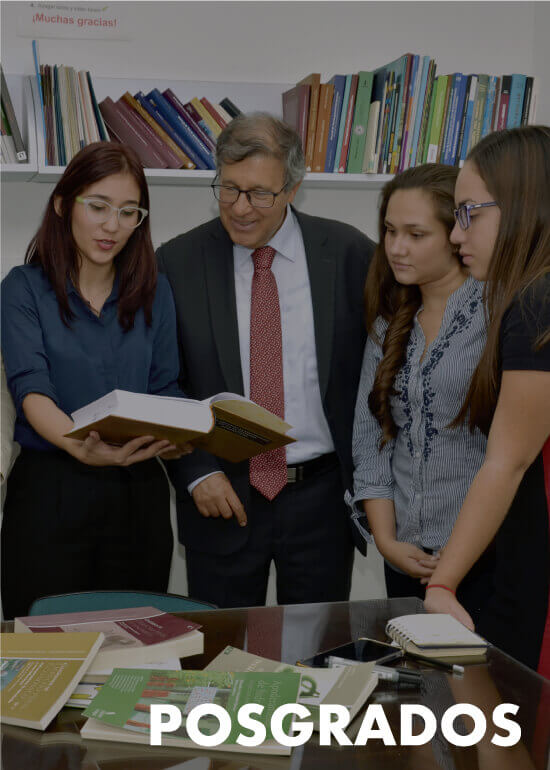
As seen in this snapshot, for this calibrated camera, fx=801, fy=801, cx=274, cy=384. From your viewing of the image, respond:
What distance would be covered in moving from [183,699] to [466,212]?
102 centimetres

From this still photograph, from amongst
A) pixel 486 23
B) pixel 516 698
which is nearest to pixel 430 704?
pixel 516 698

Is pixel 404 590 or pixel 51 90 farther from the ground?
pixel 51 90

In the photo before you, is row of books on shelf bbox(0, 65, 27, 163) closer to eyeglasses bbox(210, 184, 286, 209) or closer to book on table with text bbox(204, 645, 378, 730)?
eyeglasses bbox(210, 184, 286, 209)

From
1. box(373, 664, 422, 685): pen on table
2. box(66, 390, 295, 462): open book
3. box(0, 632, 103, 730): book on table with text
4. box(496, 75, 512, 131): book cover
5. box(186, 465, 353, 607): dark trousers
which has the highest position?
box(496, 75, 512, 131): book cover

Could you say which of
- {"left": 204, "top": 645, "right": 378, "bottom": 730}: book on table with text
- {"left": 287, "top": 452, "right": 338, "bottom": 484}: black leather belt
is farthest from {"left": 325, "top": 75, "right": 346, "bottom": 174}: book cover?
{"left": 204, "top": 645, "right": 378, "bottom": 730}: book on table with text

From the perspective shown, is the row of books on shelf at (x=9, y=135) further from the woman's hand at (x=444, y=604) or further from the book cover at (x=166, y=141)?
the woman's hand at (x=444, y=604)

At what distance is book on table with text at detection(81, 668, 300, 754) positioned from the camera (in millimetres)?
970

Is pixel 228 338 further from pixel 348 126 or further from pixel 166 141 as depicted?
pixel 348 126

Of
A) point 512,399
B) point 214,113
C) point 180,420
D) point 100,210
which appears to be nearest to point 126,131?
point 214,113

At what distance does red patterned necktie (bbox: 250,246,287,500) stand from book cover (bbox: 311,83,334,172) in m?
0.88

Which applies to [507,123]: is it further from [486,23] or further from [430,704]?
[430,704]

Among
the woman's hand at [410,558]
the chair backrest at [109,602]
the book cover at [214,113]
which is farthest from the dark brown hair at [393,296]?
the book cover at [214,113]

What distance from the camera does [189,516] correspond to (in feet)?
7.13

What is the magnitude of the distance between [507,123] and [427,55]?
17.7 inches
